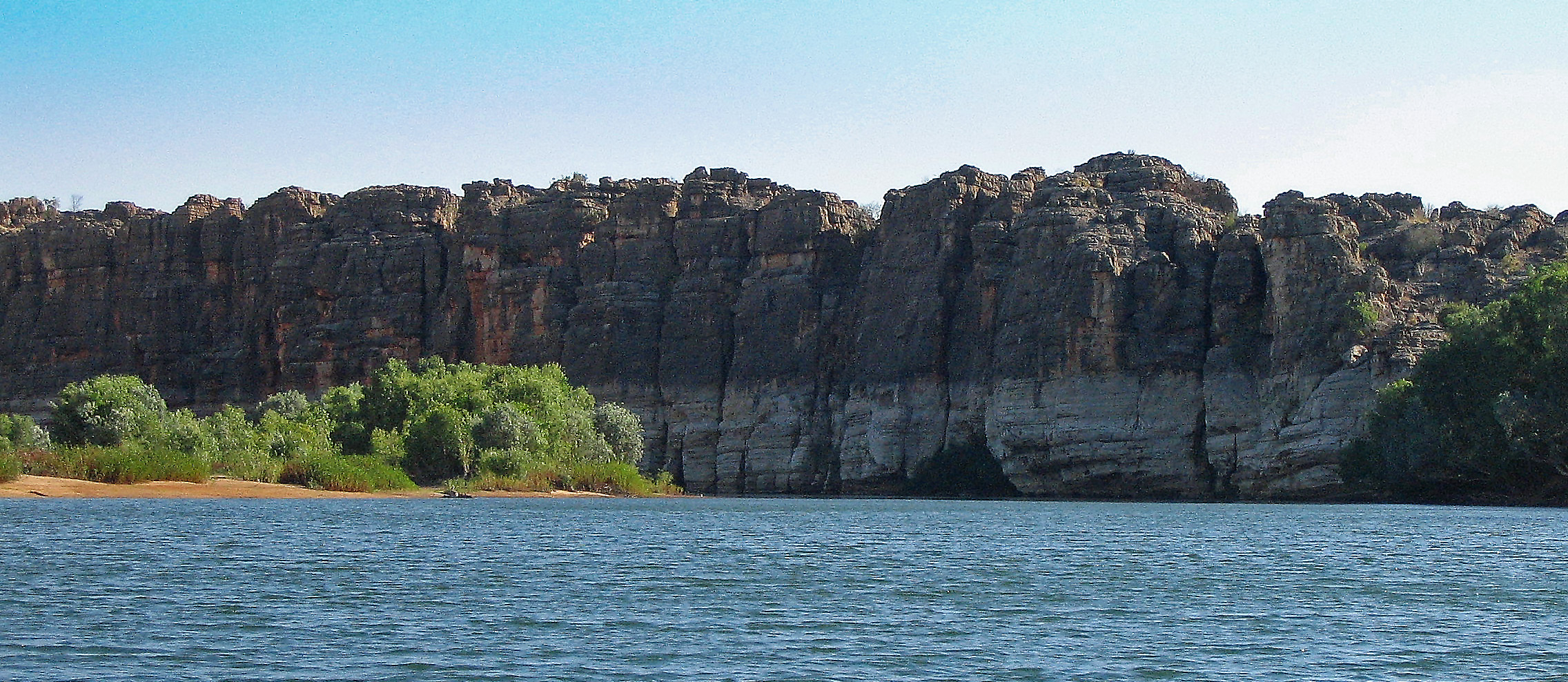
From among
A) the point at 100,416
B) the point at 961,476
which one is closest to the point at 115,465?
the point at 100,416

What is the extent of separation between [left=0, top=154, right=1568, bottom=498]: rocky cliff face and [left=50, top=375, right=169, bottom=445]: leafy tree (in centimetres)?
4561

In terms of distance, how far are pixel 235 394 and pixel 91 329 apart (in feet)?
38.2

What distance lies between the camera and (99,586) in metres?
28.9

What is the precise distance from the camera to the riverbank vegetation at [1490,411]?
201ft

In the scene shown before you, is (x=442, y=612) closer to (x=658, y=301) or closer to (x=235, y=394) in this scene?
(x=658, y=301)

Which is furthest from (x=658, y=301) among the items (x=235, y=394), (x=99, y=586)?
(x=99, y=586)

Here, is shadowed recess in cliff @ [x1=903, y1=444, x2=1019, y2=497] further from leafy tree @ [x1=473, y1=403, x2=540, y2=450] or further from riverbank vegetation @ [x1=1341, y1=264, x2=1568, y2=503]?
leafy tree @ [x1=473, y1=403, x2=540, y2=450]

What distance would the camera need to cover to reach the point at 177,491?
6188 centimetres

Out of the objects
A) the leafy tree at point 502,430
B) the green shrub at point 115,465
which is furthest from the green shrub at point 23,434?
the leafy tree at point 502,430

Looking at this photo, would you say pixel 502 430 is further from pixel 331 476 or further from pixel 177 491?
pixel 177 491

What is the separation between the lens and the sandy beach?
57719 mm

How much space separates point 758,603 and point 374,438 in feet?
161

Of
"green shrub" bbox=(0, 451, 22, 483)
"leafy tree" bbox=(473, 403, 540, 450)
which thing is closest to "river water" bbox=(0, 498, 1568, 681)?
"green shrub" bbox=(0, 451, 22, 483)

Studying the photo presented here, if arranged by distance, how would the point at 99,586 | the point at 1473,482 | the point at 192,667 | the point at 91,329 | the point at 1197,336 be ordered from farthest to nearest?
1. the point at 91,329
2. the point at 1197,336
3. the point at 1473,482
4. the point at 99,586
5. the point at 192,667
